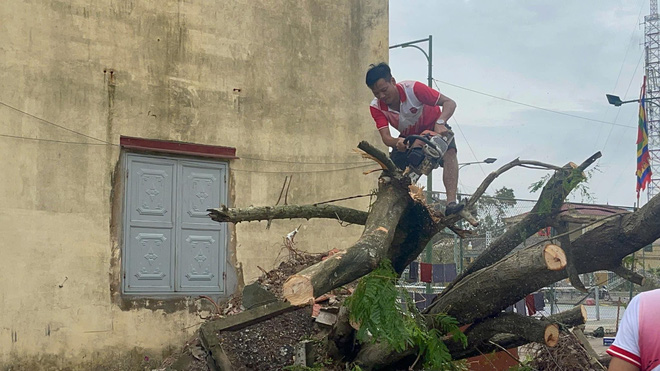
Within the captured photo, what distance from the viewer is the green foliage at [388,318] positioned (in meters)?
5.42

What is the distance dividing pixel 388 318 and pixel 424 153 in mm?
1840

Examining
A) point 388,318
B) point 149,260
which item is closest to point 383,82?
point 388,318

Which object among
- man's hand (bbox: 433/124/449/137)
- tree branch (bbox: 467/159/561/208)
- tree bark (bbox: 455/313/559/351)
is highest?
man's hand (bbox: 433/124/449/137)

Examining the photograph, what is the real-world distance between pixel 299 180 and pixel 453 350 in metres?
5.19

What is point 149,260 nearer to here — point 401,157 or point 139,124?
point 139,124

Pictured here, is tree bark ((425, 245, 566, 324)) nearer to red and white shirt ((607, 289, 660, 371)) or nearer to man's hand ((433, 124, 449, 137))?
man's hand ((433, 124, 449, 137))

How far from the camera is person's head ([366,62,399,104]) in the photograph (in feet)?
22.7

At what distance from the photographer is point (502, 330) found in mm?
6387

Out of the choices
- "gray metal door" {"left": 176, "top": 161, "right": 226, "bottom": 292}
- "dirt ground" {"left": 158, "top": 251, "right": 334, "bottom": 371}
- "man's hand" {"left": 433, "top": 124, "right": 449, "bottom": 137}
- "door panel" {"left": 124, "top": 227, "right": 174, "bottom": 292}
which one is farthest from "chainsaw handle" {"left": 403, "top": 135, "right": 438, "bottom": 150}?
"door panel" {"left": 124, "top": 227, "right": 174, "bottom": 292}

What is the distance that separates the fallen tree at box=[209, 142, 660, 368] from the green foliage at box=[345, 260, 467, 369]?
0.16 m

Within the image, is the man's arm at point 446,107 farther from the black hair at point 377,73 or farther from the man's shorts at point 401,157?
the black hair at point 377,73

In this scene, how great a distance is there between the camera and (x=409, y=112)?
279 inches

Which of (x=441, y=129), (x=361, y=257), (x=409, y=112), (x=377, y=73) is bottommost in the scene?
(x=361, y=257)

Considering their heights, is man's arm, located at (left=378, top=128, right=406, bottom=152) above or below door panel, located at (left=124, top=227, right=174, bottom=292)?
above
